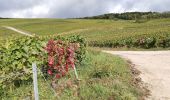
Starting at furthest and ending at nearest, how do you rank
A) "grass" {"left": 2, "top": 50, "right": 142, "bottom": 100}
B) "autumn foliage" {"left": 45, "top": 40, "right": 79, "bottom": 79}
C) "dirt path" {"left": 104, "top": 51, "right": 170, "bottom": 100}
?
1. "dirt path" {"left": 104, "top": 51, "right": 170, "bottom": 100}
2. "autumn foliage" {"left": 45, "top": 40, "right": 79, "bottom": 79}
3. "grass" {"left": 2, "top": 50, "right": 142, "bottom": 100}

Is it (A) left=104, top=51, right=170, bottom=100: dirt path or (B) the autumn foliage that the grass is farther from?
(A) left=104, top=51, right=170, bottom=100: dirt path

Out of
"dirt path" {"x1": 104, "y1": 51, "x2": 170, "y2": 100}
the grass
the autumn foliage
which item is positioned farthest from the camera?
"dirt path" {"x1": 104, "y1": 51, "x2": 170, "y2": 100}

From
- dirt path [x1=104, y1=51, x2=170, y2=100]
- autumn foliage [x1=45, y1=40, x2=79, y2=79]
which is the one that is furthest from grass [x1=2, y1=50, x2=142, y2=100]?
dirt path [x1=104, y1=51, x2=170, y2=100]

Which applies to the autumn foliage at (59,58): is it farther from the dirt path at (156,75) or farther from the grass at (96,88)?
the dirt path at (156,75)

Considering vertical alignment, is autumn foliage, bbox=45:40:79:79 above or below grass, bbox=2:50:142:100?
above

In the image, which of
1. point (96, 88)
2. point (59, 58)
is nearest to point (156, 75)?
point (96, 88)

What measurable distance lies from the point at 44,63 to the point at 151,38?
20907 mm

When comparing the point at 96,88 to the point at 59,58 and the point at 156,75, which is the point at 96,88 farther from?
the point at 156,75

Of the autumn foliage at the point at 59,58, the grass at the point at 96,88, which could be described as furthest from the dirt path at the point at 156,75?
the autumn foliage at the point at 59,58

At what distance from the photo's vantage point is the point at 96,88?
1171 cm

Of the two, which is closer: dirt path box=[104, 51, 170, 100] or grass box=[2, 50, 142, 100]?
grass box=[2, 50, 142, 100]

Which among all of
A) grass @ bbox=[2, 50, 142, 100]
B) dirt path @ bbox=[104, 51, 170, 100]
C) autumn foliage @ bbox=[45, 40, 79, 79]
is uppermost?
autumn foliage @ bbox=[45, 40, 79, 79]

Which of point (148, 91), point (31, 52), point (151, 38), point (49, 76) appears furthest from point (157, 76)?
point (151, 38)

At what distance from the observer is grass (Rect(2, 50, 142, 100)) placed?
35.7 feet
